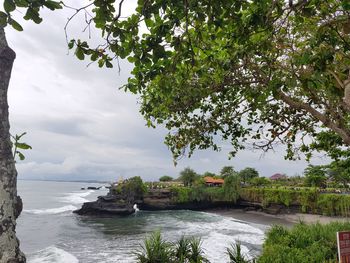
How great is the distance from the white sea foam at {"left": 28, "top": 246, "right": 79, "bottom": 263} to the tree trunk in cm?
2189

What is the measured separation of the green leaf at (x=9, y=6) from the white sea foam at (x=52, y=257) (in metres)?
22.6

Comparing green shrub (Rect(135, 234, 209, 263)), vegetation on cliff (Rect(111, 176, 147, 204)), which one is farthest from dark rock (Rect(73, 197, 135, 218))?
green shrub (Rect(135, 234, 209, 263))

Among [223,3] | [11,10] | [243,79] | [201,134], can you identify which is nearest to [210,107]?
[201,134]

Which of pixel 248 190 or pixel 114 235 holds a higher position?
pixel 248 190

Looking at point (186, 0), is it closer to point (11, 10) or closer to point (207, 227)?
point (11, 10)

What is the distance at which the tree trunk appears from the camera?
8.09 ft

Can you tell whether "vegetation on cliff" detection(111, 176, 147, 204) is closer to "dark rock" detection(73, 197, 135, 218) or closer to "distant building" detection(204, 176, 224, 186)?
"dark rock" detection(73, 197, 135, 218)

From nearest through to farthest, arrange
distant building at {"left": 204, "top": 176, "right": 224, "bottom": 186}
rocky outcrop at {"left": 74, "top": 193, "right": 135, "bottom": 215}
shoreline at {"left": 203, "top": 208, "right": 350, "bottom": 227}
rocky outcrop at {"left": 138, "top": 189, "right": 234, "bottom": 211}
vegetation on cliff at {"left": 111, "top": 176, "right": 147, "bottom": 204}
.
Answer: shoreline at {"left": 203, "top": 208, "right": 350, "bottom": 227}
rocky outcrop at {"left": 74, "top": 193, "right": 135, "bottom": 215}
vegetation on cliff at {"left": 111, "top": 176, "right": 147, "bottom": 204}
rocky outcrop at {"left": 138, "top": 189, "right": 234, "bottom": 211}
distant building at {"left": 204, "top": 176, "right": 224, "bottom": 186}

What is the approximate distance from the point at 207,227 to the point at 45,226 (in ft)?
63.2

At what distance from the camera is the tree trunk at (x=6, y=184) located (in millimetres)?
2467

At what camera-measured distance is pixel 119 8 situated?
3229mm

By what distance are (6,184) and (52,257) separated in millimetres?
24185

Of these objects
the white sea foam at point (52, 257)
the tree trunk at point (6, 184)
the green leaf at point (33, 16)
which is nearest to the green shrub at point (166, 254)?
the tree trunk at point (6, 184)

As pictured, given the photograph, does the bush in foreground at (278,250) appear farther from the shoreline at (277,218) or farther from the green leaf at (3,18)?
the shoreline at (277,218)
